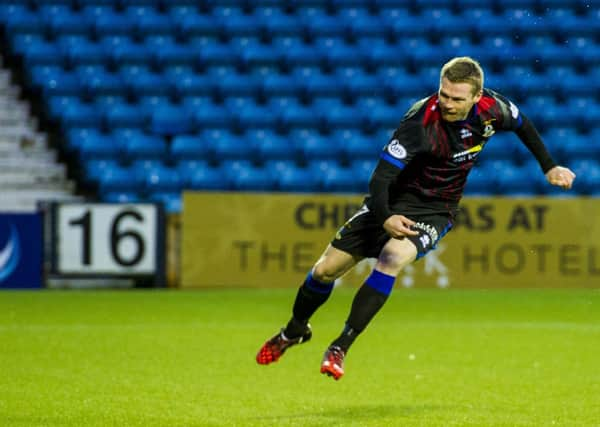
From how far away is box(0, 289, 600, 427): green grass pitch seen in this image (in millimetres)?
6031

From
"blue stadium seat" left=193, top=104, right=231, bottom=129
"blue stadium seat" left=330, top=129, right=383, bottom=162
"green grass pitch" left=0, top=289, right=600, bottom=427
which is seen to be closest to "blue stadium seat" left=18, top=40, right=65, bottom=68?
"blue stadium seat" left=193, top=104, right=231, bottom=129

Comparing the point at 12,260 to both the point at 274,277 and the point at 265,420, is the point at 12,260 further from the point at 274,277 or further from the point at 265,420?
the point at 265,420

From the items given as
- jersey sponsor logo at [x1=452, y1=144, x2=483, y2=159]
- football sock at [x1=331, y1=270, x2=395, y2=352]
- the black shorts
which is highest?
jersey sponsor logo at [x1=452, y1=144, x2=483, y2=159]

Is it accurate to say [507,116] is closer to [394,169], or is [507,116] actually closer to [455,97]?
[455,97]

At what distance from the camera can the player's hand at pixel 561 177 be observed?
6.10m

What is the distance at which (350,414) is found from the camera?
6.03 meters

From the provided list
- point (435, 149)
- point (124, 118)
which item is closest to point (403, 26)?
point (124, 118)

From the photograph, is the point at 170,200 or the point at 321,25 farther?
A: the point at 321,25

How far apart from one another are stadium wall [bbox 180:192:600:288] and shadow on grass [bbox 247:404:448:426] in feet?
24.1

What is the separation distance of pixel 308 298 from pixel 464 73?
166cm

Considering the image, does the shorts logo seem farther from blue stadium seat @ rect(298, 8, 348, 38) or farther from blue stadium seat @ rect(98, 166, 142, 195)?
blue stadium seat @ rect(298, 8, 348, 38)

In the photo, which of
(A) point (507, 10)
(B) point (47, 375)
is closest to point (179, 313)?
(B) point (47, 375)

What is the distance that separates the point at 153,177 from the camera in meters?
15.5

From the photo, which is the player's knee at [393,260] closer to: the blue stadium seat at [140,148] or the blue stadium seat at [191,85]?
the blue stadium seat at [140,148]
